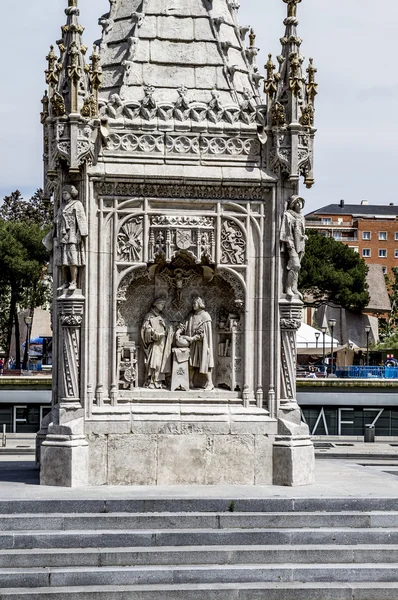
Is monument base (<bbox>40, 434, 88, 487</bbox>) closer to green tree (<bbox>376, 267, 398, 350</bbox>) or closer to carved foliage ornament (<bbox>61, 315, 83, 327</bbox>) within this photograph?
carved foliage ornament (<bbox>61, 315, 83, 327</bbox>)

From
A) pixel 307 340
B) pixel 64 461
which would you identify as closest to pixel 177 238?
pixel 64 461

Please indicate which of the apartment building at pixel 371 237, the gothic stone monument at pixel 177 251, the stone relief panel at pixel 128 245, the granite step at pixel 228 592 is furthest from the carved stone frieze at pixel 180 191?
the apartment building at pixel 371 237

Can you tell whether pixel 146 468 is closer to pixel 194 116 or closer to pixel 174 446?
pixel 174 446

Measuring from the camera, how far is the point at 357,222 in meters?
126

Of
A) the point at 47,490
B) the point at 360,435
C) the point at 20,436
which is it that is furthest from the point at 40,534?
the point at 360,435

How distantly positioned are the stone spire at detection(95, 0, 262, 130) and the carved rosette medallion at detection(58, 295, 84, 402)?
9.71 ft

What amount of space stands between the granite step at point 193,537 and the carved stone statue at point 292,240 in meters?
4.35

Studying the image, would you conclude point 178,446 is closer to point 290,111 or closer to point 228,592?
point 228,592

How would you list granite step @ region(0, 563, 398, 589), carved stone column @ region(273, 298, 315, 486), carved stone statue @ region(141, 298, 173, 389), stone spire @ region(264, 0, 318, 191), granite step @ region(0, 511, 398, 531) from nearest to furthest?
granite step @ region(0, 563, 398, 589)
granite step @ region(0, 511, 398, 531)
carved stone column @ region(273, 298, 315, 486)
stone spire @ region(264, 0, 318, 191)
carved stone statue @ region(141, 298, 173, 389)

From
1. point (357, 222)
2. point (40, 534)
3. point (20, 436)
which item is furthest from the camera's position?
point (357, 222)

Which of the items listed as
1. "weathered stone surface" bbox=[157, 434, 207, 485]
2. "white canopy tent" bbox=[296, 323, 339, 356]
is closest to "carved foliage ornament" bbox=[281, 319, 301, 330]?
"weathered stone surface" bbox=[157, 434, 207, 485]

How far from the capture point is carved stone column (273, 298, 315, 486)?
17.6 metres

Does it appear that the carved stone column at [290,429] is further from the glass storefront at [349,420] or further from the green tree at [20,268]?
the green tree at [20,268]

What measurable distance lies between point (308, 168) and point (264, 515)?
5.70 m
